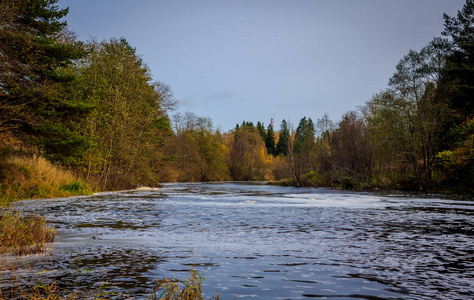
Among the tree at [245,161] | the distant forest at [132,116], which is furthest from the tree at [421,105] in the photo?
the tree at [245,161]

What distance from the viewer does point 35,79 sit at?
20516 mm

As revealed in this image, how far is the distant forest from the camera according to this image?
19641 millimetres

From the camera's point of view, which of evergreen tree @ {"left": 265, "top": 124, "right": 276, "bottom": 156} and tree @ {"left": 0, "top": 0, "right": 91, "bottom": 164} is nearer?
tree @ {"left": 0, "top": 0, "right": 91, "bottom": 164}

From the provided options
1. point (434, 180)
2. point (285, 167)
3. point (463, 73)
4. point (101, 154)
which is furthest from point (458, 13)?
point (101, 154)

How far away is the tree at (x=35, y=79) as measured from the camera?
17.7m

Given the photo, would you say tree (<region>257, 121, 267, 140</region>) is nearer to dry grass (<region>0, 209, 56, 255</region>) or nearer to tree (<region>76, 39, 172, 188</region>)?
tree (<region>76, 39, 172, 188</region>)

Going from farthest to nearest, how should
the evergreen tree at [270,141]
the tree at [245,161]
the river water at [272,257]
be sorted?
the evergreen tree at [270,141], the tree at [245,161], the river water at [272,257]

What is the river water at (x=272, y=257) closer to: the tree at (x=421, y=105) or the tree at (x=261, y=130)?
the tree at (x=421, y=105)

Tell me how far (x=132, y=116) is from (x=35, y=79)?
40.9 feet

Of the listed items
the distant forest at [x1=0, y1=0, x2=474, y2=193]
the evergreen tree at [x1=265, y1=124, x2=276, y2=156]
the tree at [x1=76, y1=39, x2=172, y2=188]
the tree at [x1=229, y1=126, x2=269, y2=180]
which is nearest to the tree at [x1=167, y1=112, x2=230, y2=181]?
the tree at [x1=229, y1=126, x2=269, y2=180]

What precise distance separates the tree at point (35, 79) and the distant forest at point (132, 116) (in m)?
0.06

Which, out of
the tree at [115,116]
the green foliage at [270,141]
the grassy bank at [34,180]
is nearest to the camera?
the grassy bank at [34,180]

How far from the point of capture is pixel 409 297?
460cm

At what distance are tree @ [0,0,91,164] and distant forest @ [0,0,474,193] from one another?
2.4 inches
